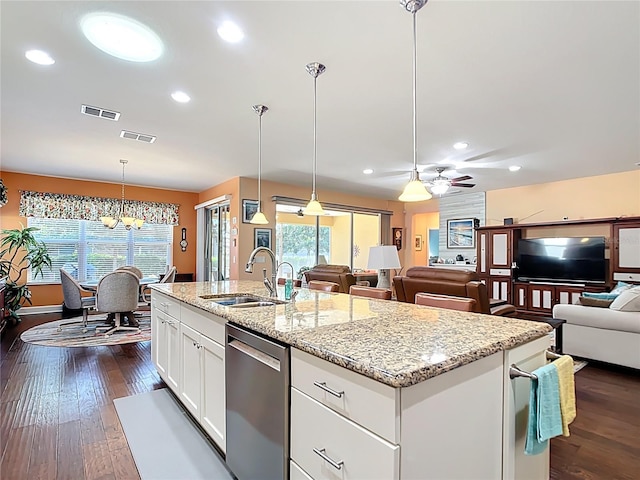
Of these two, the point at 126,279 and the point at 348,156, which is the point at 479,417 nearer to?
the point at 348,156

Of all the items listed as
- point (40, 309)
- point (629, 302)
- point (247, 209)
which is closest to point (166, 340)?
point (247, 209)

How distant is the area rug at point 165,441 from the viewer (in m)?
1.92

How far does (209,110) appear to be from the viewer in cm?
339

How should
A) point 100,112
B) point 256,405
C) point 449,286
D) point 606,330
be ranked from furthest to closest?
point 449,286 < point 606,330 < point 100,112 < point 256,405

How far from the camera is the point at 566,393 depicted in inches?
54.8

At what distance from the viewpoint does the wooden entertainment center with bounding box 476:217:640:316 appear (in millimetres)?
5449

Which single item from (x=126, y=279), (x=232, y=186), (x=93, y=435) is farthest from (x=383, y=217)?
(x=93, y=435)

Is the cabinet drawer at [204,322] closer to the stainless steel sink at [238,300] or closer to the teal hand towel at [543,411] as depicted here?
the stainless steel sink at [238,300]

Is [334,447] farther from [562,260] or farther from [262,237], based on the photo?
[562,260]

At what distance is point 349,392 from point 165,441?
1743 millimetres

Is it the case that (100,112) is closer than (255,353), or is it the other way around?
(255,353)

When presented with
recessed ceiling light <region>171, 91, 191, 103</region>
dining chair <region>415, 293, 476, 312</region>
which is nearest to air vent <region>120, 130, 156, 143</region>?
recessed ceiling light <region>171, 91, 191, 103</region>

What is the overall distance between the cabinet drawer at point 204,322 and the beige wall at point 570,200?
Result: 684 cm

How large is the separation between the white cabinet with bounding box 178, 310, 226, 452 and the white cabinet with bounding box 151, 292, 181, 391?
0.46 feet
